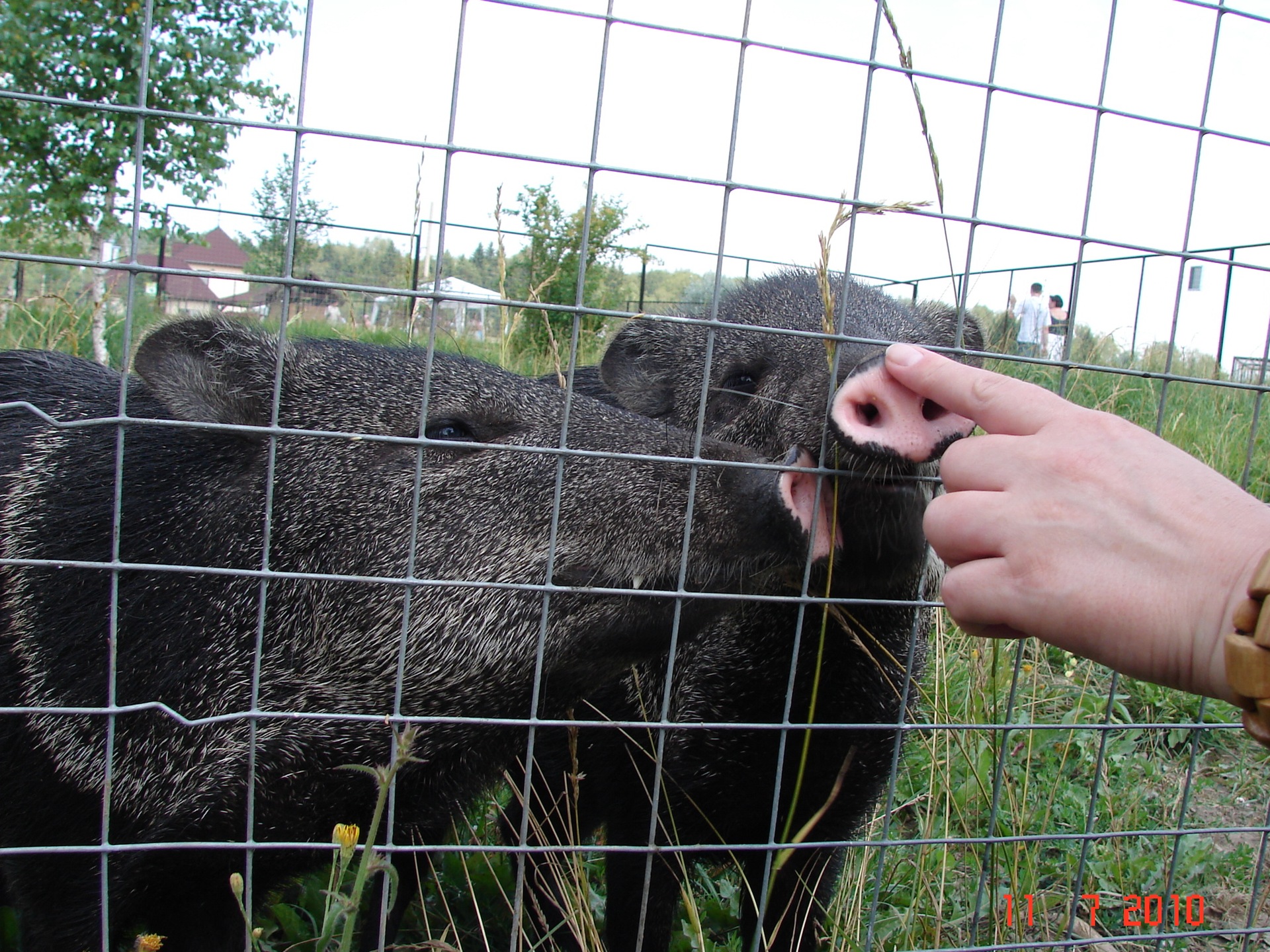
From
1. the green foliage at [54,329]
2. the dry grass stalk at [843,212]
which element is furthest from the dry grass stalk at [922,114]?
the green foliage at [54,329]

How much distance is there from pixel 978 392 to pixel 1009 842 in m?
1.17

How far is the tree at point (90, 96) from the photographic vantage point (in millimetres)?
9117


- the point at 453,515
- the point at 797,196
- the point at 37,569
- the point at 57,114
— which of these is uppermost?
the point at 57,114

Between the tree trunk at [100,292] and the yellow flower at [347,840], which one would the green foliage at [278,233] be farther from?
the yellow flower at [347,840]

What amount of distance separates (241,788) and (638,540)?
0.95 metres

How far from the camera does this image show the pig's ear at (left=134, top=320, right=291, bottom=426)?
1948 millimetres

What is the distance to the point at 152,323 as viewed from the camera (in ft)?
7.07

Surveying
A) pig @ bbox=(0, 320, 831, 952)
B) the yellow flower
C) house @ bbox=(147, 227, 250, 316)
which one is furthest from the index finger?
house @ bbox=(147, 227, 250, 316)

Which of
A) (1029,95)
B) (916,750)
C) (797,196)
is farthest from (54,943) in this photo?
(916,750)

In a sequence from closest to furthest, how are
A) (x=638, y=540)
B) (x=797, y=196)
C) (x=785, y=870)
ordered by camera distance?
(x=797, y=196) → (x=638, y=540) → (x=785, y=870)

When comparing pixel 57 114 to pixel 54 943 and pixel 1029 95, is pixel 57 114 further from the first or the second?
pixel 1029 95

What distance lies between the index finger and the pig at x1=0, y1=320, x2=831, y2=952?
440 mm

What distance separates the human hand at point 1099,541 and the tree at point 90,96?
29.6 feet
